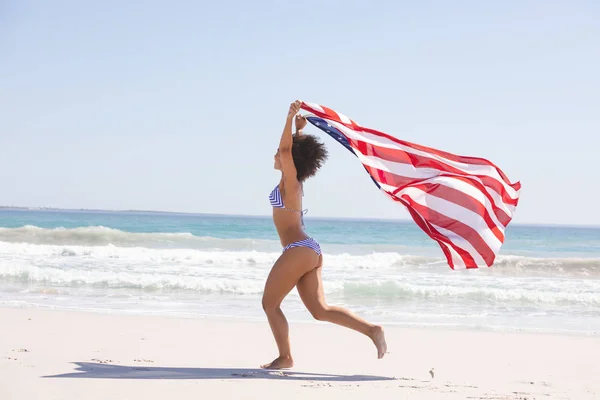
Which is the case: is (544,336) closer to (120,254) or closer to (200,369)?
(200,369)

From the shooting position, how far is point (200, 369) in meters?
5.47

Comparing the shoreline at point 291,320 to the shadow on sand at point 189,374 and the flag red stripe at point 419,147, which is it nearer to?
the flag red stripe at point 419,147

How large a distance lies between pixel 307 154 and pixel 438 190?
4.81 feet

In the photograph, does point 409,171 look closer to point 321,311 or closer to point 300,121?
point 300,121

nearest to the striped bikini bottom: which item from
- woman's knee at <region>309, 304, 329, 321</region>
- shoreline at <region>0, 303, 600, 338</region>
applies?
woman's knee at <region>309, 304, 329, 321</region>

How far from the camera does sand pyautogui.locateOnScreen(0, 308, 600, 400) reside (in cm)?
466

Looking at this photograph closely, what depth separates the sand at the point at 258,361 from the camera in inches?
184

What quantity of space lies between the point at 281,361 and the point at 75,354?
197cm

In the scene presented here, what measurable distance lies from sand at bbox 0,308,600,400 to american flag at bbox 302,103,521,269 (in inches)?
44.6

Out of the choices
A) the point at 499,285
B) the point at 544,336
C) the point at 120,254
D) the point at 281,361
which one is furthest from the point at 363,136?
the point at 120,254

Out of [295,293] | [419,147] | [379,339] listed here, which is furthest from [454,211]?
[295,293]

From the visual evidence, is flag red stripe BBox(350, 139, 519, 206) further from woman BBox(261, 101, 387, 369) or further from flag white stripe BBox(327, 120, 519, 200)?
woman BBox(261, 101, 387, 369)

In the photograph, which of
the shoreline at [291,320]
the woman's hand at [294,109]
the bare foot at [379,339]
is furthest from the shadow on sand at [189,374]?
the shoreline at [291,320]

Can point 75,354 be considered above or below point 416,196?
below
